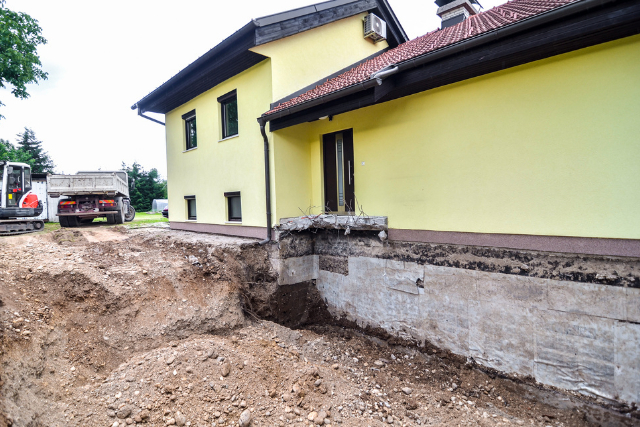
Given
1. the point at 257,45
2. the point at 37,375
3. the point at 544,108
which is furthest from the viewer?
the point at 257,45

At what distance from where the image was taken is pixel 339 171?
7.89 meters

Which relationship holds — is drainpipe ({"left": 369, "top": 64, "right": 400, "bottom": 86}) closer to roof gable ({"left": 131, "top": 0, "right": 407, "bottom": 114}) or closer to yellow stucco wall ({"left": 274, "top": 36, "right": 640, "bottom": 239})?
yellow stucco wall ({"left": 274, "top": 36, "right": 640, "bottom": 239})

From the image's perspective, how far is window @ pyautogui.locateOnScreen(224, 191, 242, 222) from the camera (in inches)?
363

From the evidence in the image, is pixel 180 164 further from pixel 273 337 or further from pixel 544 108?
pixel 544 108

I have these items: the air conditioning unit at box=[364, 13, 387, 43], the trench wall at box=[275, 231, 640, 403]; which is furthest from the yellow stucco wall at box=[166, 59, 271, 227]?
the air conditioning unit at box=[364, 13, 387, 43]

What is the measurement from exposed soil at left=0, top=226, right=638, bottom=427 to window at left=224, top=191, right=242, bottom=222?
1923 mm

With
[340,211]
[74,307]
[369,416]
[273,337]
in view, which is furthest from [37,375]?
[340,211]

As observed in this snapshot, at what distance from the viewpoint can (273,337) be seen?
635cm

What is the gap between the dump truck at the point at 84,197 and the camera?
13.4 meters

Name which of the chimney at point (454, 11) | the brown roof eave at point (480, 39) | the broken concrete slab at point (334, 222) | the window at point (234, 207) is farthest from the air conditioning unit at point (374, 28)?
the window at point (234, 207)

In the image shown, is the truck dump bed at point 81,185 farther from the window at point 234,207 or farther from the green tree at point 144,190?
the green tree at point 144,190

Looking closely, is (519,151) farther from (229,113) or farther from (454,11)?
(229,113)

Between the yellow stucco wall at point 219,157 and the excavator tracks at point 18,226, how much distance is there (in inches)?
202

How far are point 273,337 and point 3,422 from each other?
12.9 feet
